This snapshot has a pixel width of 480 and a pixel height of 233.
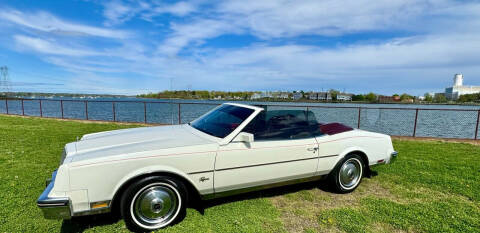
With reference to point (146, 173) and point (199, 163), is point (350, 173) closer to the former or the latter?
point (199, 163)

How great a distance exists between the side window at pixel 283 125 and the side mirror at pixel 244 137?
6.7 inches

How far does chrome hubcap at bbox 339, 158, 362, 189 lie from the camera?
3663 mm

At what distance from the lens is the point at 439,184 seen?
4074 millimetres

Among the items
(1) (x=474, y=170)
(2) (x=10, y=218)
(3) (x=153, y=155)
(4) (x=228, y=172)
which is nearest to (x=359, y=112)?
(1) (x=474, y=170)

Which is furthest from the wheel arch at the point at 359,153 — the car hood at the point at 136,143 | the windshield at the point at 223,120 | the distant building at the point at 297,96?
the distant building at the point at 297,96

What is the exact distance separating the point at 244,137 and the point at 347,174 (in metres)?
2.05

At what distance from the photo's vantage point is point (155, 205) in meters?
2.53

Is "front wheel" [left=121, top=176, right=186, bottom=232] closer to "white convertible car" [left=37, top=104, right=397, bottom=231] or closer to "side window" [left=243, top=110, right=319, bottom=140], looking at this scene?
"white convertible car" [left=37, top=104, right=397, bottom=231]

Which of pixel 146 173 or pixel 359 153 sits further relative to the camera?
pixel 359 153

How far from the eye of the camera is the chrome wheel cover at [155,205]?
2471 millimetres

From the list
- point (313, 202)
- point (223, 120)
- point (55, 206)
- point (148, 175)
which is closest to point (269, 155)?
point (223, 120)

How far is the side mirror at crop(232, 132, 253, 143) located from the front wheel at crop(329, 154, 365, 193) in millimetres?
1661

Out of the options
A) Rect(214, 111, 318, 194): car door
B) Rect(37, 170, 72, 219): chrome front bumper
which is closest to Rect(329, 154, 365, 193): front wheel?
Rect(214, 111, 318, 194): car door

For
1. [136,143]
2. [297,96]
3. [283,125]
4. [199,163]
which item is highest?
[297,96]
